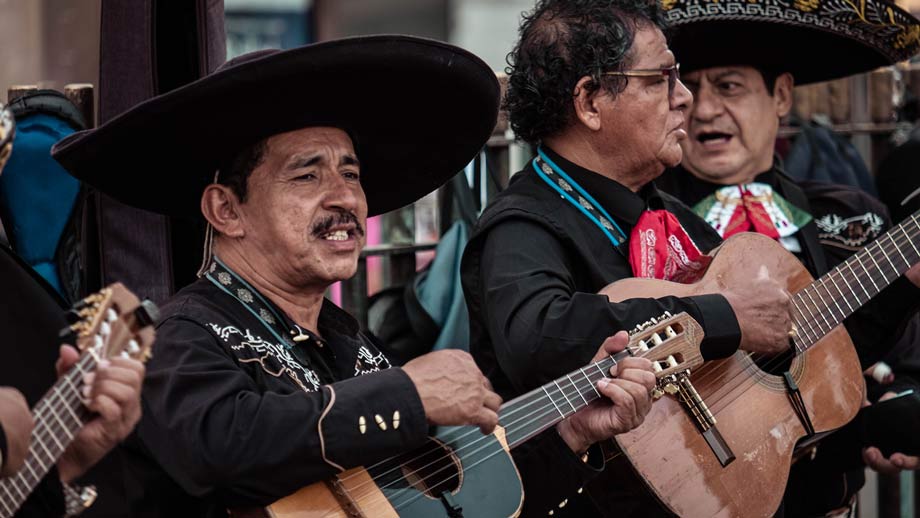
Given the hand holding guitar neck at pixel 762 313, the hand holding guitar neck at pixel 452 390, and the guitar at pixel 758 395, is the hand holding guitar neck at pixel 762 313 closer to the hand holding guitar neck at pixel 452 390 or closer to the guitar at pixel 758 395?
the guitar at pixel 758 395

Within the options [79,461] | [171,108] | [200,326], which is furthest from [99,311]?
[171,108]

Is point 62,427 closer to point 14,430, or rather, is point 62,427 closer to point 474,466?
point 14,430

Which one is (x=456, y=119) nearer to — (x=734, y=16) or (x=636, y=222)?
(x=636, y=222)

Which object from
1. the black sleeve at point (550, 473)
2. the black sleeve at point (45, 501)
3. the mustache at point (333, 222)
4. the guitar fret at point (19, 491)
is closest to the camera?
the guitar fret at point (19, 491)

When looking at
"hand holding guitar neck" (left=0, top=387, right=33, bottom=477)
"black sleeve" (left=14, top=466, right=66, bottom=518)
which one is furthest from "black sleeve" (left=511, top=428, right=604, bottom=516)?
"hand holding guitar neck" (left=0, top=387, right=33, bottom=477)

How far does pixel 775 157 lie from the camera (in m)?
5.35

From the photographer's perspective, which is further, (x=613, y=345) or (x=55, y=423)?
(x=613, y=345)

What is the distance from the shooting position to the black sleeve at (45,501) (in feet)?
9.21

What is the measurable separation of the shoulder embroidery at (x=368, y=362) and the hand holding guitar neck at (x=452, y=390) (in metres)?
0.38

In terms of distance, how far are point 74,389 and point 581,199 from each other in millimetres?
1956

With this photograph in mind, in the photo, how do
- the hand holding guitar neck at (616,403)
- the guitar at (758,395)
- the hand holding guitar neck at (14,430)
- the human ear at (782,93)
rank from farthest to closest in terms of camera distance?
the human ear at (782,93) → the guitar at (758,395) → the hand holding guitar neck at (616,403) → the hand holding guitar neck at (14,430)

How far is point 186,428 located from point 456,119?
4.15 feet

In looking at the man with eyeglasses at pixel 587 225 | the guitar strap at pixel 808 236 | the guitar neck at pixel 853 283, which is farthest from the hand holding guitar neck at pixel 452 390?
the guitar strap at pixel 808 236

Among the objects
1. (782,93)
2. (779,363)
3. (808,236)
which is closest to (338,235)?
(779,363)
